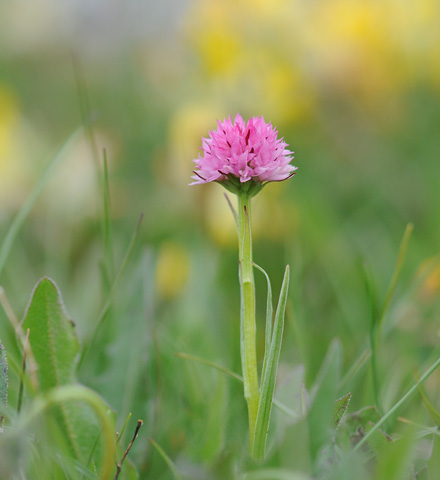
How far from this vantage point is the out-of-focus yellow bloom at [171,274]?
3.46ft

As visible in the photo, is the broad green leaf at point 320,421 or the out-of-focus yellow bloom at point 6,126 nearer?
the broad green leaf at point 320,421

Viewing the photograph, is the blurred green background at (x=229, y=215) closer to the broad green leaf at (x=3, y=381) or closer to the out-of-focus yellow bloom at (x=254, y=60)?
the out-of-focus yellow bloom at (x=254, y=60)

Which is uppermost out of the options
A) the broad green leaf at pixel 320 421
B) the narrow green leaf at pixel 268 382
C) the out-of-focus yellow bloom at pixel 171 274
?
the out-of-focus yellow bloom at pixel 171 274

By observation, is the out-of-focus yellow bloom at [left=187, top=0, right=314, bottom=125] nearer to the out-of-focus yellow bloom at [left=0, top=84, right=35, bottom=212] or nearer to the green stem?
the out-of-focus yellow bloom at [left=0, top=84, right=35, bottom=212]

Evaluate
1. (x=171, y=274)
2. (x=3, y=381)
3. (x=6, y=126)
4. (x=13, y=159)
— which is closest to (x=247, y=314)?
(x=3, y=381)

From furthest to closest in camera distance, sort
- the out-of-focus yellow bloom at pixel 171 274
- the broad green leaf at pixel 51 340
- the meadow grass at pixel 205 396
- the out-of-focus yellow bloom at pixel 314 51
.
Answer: the out-of-focus yellow bloom at pixel 314 51
the out-of-focus yellow bloom at pixel 171 274
the broad green leaf at pixel 51 340
the meadow grass at pixel 205 396

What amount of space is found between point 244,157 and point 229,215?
71 centimetres

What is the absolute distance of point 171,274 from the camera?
1069mm

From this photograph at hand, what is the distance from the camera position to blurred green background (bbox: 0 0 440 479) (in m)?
0.63

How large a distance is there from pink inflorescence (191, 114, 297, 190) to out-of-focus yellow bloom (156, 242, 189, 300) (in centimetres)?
65

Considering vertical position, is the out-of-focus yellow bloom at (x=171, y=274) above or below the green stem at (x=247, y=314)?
above

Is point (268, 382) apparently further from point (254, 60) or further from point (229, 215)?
point (254, 60)

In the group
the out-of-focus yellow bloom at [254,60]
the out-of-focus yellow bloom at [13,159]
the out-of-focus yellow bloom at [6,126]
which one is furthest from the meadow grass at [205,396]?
the out-of-focus yellow bloom at [254,60]

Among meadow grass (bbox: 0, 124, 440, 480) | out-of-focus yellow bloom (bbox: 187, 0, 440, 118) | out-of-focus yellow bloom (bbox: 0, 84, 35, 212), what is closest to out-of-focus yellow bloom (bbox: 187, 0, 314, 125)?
out-of-focus yellow bloom (bbox: 187, 0, 440, 118)
